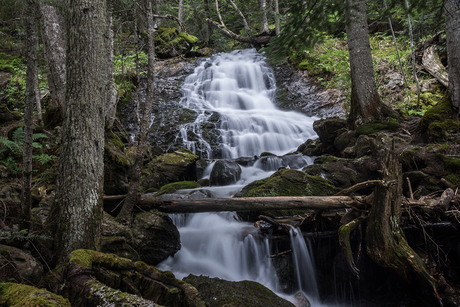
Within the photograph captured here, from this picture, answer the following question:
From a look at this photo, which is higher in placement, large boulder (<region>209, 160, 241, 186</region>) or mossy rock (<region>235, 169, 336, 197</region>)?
large boulder (<region>209, 160, 241, 186</region>)

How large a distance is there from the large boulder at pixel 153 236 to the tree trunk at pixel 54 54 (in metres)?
5.06

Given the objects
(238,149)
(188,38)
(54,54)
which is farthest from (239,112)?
(188,38)

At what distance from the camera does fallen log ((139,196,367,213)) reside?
4344 millimetres

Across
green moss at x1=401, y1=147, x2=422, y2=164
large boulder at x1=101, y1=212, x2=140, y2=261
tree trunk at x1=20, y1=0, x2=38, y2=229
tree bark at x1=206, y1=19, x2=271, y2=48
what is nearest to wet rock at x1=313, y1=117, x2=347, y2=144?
green moss at x1=401, y1=147, x2=422, y2=164

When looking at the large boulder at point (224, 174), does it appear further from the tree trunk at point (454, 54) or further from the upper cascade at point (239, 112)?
the tree trunk at point (454, 54)

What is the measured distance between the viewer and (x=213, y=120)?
519 inches

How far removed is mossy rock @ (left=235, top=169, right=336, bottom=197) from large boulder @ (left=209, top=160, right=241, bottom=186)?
204cm

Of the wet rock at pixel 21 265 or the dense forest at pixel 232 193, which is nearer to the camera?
the wet rock at pixel 21 265

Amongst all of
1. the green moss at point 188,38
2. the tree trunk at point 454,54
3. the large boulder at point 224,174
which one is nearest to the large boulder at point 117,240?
the large boulder at point 224,174

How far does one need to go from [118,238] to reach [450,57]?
27.4ft

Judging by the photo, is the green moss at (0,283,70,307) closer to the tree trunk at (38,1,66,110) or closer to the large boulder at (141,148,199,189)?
the large boulder at (141,148,199,189)

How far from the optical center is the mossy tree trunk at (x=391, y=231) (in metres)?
3.68

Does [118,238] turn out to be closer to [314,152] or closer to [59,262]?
[59,262]

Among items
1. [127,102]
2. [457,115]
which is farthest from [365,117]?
[127,102]
